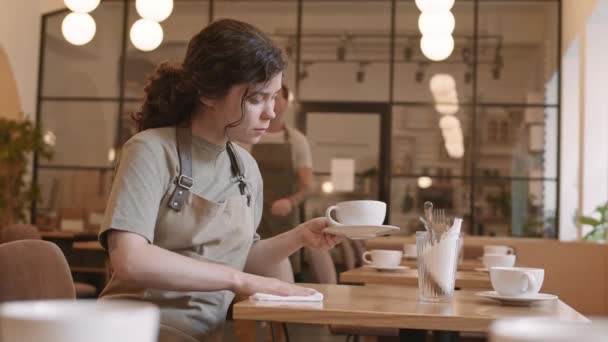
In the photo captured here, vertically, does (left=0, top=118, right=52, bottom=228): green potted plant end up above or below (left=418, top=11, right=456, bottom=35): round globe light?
below

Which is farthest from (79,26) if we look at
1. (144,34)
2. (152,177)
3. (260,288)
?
(260,288)

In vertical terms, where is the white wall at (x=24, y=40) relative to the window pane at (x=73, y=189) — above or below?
above

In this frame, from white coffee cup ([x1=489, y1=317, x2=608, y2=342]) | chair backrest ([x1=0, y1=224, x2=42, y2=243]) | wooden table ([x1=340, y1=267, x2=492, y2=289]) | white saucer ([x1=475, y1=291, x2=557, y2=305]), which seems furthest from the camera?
chair backrest ([x1=0, y1=224, x2=42, y2=243])

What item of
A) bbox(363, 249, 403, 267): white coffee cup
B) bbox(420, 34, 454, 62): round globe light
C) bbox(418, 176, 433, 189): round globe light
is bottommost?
bbox(363, 249, 403, 267): white coffee cup

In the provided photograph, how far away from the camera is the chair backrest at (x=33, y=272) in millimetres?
1618

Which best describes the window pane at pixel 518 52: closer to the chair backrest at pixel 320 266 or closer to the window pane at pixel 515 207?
the window pane at pixel 515 207

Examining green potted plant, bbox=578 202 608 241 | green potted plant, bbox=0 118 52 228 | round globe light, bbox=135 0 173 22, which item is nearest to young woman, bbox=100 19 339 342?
round globe light, bbox=135 0 173 22

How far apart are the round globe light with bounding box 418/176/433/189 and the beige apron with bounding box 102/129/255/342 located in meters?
7.89

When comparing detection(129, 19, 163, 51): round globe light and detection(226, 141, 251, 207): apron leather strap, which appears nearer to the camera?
detection(226, 141, 251, 207): apron leather strap

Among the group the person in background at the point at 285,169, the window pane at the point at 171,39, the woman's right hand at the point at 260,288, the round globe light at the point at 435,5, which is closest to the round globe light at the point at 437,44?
the round globe light at the point at 435,5

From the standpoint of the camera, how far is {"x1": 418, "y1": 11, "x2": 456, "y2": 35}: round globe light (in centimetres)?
611

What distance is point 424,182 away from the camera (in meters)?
9.62

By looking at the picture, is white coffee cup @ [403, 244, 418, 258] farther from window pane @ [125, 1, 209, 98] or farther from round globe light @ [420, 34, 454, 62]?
window pane @ [125, 1, 209, 98]

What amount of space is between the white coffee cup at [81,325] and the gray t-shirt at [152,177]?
118cm
